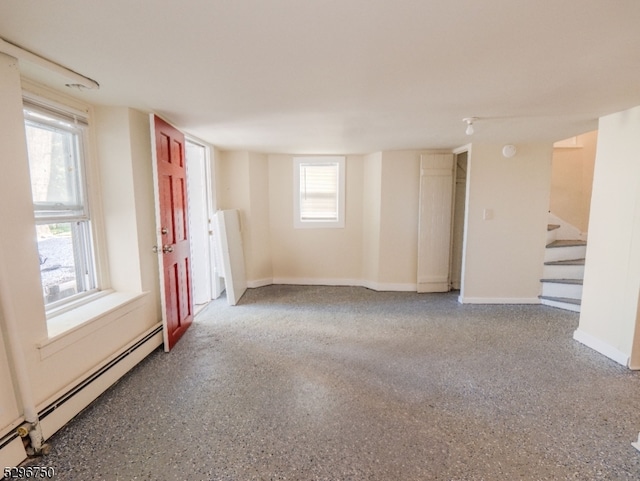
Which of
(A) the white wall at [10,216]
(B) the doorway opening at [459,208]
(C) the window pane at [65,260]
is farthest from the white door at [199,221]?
(B) the doorway opening at [459,208]

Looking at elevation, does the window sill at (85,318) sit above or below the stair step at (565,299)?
above

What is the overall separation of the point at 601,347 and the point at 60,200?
14.5 feet

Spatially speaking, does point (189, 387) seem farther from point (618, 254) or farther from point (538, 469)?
point (618, 254)

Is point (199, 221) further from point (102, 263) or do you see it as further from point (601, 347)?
point (601, 347)

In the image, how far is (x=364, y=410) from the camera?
1876 millimetres

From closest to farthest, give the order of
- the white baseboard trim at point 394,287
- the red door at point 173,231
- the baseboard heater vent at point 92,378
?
the baseboard heater vent at point 92,378, the red door at point 173,231, the white baseboard trim at point 394,287

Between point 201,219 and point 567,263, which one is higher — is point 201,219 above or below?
above

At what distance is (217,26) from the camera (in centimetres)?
121

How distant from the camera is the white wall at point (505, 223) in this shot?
3.64 meters

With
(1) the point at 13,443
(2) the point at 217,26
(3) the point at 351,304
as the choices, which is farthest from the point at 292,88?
(3) the point at 351,304

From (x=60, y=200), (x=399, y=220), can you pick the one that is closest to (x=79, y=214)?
(x=60, y=200)

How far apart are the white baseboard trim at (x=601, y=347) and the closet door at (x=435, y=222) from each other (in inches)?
65.4

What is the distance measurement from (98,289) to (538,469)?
307 centimetres

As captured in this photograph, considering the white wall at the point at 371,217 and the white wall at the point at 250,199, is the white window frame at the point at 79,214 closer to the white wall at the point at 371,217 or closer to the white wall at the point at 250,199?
the white wall at the point at 250,199
